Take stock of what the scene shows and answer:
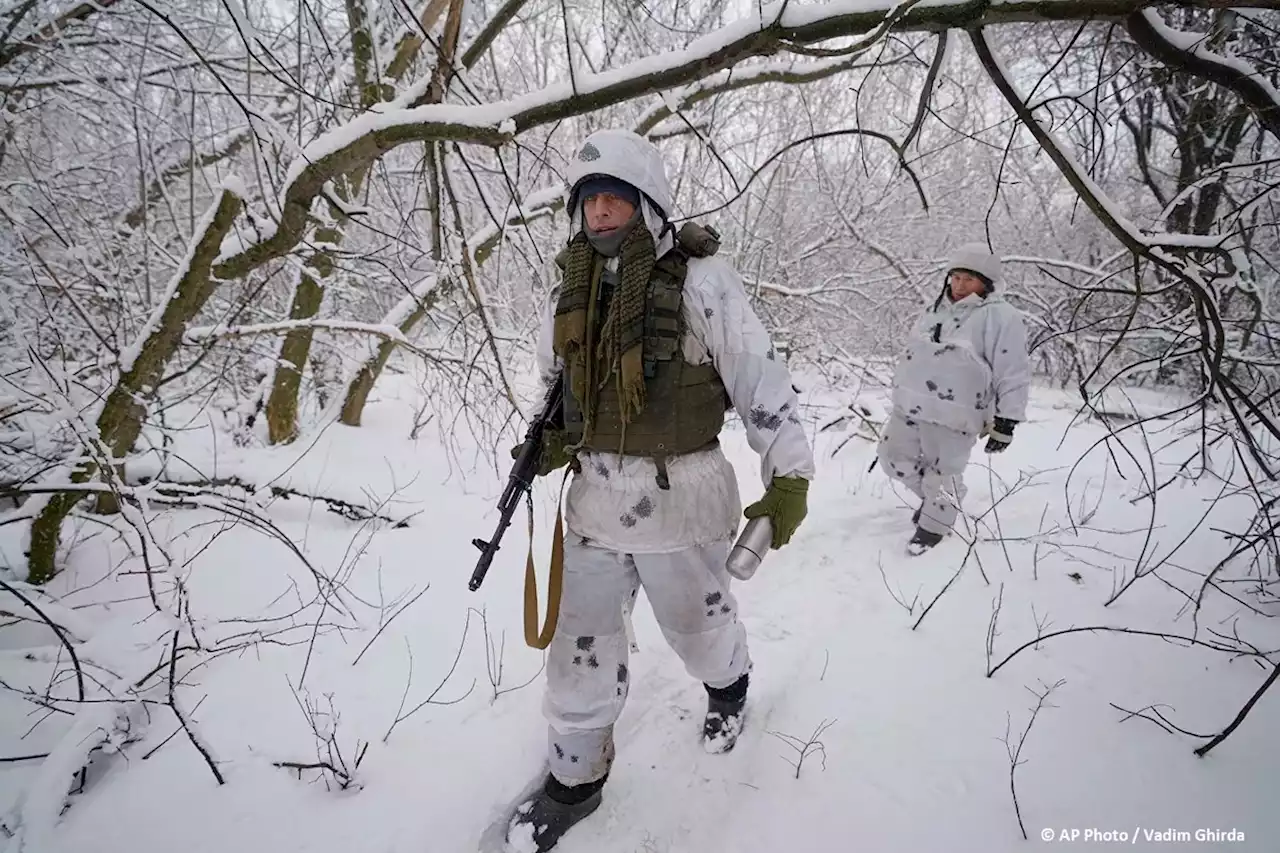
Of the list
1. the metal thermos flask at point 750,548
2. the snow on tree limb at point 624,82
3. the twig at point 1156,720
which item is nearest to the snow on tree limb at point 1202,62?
the snow on tree limb at point 624,82

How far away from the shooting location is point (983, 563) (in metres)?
3.15

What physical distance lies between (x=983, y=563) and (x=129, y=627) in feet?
13.1

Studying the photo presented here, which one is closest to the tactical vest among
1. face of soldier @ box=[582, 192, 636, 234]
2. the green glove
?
face of soldier @ box=[582, 192, 636, 234]

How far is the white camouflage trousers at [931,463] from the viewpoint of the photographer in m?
3.38

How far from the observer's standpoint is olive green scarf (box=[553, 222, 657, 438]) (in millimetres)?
1620

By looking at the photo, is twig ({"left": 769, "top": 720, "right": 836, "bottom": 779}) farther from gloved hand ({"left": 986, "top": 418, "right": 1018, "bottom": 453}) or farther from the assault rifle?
gloved hand ({"left": 986, "top": 418, "right": 1018, "bottom": 453})

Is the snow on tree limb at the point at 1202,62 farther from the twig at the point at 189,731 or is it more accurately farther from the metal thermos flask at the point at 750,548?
the twig at the point at 189,731

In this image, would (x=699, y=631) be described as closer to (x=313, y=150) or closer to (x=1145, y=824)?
(x=1145, y=824)

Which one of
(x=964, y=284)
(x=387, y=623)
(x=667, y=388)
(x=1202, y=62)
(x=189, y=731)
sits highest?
(x=1202, y=62)

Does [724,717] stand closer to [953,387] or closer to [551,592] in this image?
[551,592]

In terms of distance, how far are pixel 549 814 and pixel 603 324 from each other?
1.48 m

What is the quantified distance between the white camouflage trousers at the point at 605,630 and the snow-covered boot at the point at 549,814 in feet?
0.16

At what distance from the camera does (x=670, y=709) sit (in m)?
2.20

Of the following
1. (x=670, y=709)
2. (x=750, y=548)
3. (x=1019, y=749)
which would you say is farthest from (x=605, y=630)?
(x=1019, y=749)
